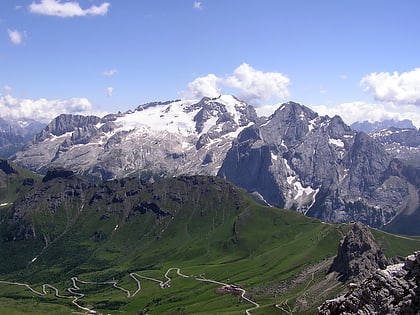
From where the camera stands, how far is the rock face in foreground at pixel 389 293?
3553cm

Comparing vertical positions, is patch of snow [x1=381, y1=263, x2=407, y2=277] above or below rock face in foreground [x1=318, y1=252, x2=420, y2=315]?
above

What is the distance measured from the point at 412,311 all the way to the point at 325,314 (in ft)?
22.2

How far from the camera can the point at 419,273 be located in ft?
117

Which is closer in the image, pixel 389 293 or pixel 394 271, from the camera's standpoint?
pixel 389 293

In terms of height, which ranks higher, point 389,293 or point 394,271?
point 394,271

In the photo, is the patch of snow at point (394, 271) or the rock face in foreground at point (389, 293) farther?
the patch of snow at point (394, 271)

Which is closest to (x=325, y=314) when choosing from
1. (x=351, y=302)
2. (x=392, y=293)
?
(x=351, y=302)

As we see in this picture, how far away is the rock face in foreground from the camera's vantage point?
35.5m

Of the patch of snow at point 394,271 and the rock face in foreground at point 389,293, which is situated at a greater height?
the patch of snow at point 394,271

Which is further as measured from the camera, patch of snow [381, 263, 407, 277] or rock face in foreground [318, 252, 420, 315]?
patch of snow [381, 263, 407, 277]

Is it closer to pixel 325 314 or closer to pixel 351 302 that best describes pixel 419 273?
pixel 351 302

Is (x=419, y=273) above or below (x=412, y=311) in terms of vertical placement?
above

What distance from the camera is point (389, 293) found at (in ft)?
119

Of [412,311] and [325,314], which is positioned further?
[325,314]
